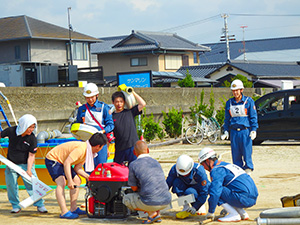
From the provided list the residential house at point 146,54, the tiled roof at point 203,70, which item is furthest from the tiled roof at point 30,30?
the tiled roof at point 203,70

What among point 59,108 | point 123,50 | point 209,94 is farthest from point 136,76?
point 123,50

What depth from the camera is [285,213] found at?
631cm

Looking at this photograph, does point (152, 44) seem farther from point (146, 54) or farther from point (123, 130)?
point (123, 130)

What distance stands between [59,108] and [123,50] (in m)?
30.4

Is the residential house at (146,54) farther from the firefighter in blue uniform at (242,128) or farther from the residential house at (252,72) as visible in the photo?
the firefighter in blue uniform at (242,128)

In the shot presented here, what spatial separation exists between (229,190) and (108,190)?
1689 millimetres

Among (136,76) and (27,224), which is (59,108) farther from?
(27,224)

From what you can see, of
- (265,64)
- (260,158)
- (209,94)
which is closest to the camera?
(260,158)

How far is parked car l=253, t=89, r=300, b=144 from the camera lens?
17.5 meters

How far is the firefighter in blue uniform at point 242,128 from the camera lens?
10281mm

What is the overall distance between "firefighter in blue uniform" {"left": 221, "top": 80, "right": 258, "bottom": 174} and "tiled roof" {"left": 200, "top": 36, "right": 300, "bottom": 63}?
154ft

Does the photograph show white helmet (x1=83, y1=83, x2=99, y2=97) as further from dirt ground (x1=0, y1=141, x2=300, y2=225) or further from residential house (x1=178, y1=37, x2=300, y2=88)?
residential house (x1=178, y1=37, x2=300, y2=88)

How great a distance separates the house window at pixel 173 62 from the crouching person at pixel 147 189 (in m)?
39.6

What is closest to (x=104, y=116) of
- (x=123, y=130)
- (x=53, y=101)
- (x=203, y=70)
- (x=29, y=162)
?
(x=123, y=130)
